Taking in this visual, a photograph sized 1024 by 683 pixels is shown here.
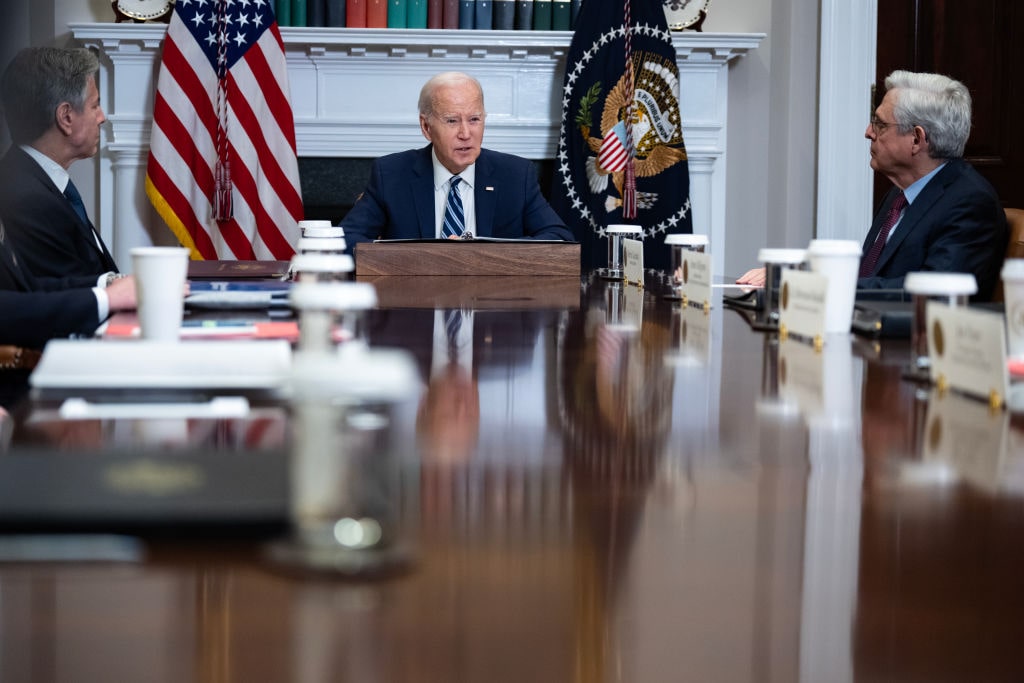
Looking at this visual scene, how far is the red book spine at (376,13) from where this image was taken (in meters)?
5.42

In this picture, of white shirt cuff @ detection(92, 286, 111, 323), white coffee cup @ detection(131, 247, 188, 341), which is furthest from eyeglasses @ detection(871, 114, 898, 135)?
white coffee cup @ detection(131, 247, 188, 341)

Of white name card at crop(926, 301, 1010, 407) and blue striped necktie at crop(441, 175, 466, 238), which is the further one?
blue striped necktie at crop(441, 175, 466, 238)

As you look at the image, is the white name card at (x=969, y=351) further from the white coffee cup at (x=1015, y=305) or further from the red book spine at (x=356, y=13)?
the red book spine at (x=356, y=13)

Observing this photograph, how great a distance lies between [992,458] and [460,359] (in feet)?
2.40

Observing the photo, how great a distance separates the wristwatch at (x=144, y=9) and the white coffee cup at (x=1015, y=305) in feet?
15.1

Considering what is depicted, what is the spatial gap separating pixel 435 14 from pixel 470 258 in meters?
2.64

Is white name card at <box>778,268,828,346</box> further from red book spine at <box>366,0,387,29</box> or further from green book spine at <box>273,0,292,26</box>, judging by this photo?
green book spine at <box>273,0,292,26</box>

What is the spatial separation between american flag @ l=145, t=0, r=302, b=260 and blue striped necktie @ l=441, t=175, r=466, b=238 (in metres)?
1.40

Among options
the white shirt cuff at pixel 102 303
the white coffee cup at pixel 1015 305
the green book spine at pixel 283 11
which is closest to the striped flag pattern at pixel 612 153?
the green book spine at pixel 283 11

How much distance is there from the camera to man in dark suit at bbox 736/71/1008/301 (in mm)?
2990

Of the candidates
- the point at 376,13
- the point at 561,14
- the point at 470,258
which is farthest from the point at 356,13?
the point at 470,258

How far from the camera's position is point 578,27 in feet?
17.7

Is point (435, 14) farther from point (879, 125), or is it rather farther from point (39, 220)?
point (39, 220)

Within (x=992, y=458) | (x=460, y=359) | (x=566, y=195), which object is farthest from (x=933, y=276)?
(x=566, y=195)
